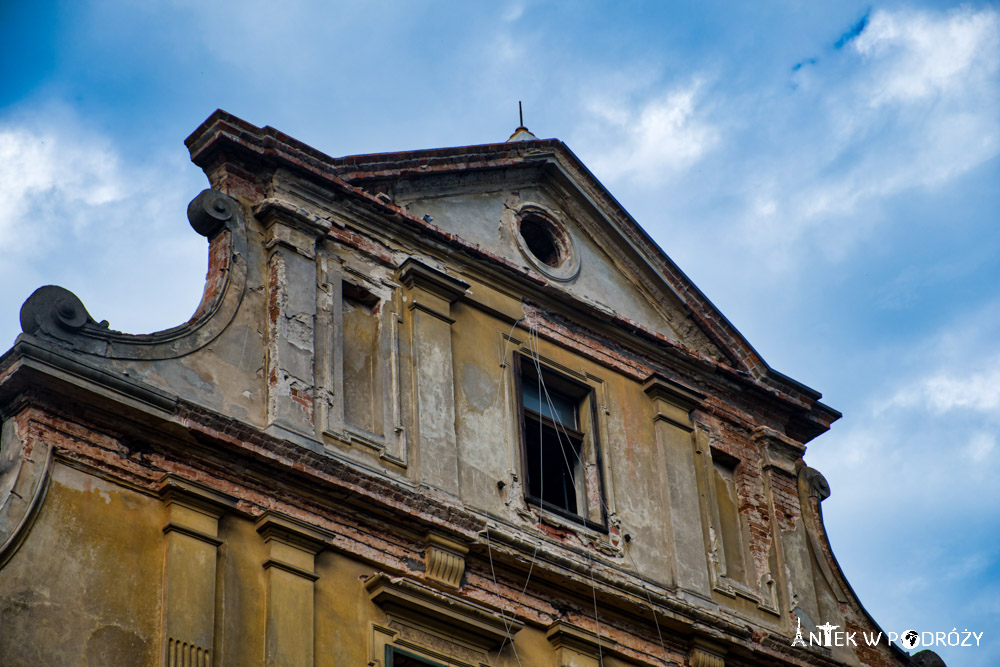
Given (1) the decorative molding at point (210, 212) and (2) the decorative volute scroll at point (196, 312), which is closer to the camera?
(2) the decorative volute scroll at point (196, 312)

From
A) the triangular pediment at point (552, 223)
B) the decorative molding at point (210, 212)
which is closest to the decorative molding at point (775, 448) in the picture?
the triangular pediment at point (552, 223)

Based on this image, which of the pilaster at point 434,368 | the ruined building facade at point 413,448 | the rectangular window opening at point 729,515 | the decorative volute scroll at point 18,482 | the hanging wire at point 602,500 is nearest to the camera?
the decorative volute scroll at point 18,482

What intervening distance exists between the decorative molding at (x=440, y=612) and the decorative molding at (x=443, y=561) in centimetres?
16

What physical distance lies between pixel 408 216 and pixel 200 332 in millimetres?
2962

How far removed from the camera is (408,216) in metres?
15.1

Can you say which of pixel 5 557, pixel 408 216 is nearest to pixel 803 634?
pixel 408 216

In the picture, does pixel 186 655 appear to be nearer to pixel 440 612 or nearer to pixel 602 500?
pixel 440 612

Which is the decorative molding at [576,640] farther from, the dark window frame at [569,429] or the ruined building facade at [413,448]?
the dark window frame at [569,429]

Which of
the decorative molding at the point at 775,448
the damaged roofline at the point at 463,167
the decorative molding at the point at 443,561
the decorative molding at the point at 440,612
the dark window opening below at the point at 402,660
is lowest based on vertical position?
the dark window opening below at the point at 402,660

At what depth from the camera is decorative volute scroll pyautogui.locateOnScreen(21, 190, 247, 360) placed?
11852 mm

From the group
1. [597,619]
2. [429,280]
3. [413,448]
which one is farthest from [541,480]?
[429,280]

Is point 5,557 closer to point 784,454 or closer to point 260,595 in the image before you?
point 260,595

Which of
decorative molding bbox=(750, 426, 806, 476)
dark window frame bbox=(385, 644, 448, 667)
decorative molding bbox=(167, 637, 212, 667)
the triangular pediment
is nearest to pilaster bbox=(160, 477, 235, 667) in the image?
decorative molding bbox=(167, 637, 212, 667)

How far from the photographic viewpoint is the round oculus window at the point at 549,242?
55.7 ft
